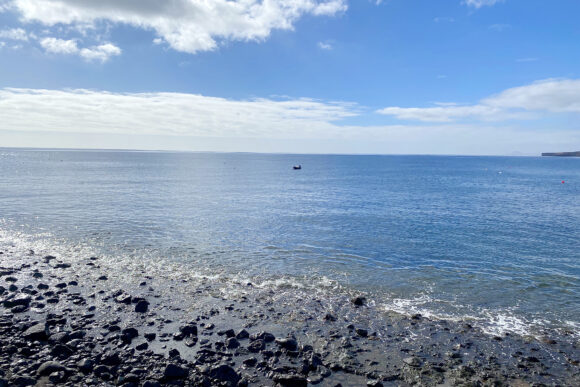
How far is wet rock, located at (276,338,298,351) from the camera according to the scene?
16952 mm

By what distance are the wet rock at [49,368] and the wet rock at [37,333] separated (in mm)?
2577

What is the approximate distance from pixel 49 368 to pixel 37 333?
3.18 meters

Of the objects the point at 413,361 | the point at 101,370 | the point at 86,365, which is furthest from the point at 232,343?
the point at 413,361

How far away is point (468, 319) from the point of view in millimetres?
20859

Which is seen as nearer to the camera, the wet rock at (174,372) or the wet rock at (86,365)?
the wet rock at (174,372)

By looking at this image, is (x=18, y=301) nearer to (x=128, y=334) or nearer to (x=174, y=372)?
(x=128, y=334)

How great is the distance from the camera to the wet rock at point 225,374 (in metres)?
14.4

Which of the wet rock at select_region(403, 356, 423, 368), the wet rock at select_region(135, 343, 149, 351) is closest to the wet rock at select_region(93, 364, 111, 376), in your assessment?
the wet rock at select_region(135, 343, 149, 351)

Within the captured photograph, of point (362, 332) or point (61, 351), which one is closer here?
point (61, 351)

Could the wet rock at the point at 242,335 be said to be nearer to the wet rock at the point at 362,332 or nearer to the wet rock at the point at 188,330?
the wet rock at the point at 188,330

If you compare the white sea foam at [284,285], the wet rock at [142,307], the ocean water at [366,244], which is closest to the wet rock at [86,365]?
the wet rock at [142,307]

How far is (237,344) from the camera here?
Answer: 55.9 feet

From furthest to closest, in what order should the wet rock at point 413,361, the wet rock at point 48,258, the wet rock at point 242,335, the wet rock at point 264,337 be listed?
the wet rock at point 48,258 < the wet rock at point 242,335 < the wet rock at point 264,337 < the wet rock at point 413,361

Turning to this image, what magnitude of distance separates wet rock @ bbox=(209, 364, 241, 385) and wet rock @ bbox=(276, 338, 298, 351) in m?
2.98
